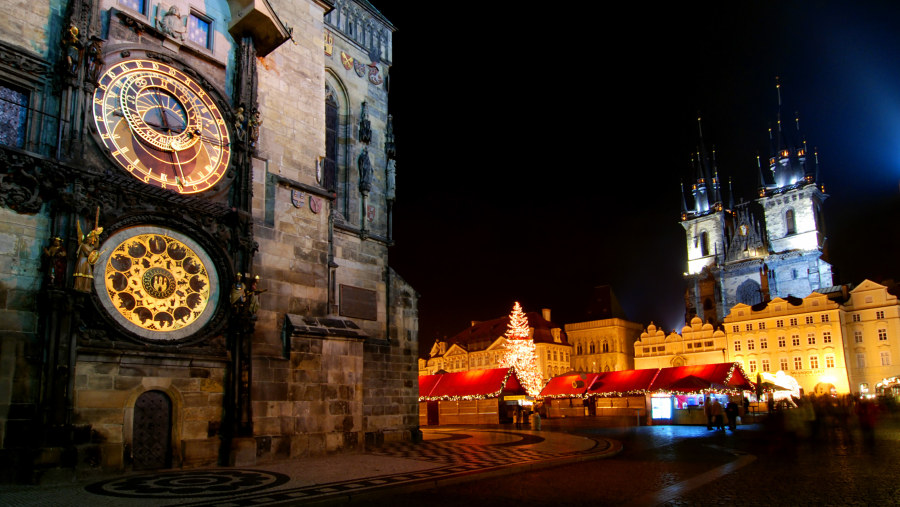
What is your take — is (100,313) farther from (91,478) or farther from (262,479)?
(262,479)

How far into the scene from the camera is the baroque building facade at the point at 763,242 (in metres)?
78.6

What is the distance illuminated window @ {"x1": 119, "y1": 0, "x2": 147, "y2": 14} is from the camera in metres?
14.5

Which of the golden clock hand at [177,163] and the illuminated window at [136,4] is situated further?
the golden clock hand at [177,163]

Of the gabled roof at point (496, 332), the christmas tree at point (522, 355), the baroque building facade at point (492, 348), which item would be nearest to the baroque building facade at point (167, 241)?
the christmas tree at point (522, 355)

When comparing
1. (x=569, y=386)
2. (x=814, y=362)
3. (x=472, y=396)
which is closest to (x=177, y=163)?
(x=472, y=396)

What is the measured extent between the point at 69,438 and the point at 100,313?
2.39 meters

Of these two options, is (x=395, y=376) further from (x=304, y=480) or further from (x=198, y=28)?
(x=198, y=28)

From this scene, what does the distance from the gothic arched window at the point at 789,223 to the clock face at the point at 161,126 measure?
8255cm

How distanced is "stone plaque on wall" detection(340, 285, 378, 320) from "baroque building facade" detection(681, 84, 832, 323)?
69974mm

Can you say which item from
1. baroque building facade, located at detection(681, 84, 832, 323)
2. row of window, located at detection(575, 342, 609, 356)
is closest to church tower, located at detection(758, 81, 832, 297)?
baroque building facade, located at detection(681, 84, 832, 323)

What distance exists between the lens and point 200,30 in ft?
52.9

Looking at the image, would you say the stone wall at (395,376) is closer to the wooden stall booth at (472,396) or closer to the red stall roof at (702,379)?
the wooden stall booth at (472,396)

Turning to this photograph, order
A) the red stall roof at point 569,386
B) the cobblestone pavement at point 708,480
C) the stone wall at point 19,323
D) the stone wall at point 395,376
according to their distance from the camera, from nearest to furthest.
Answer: the cobblestone pavement at point 708,480
the stone wall at point 19,323
the stone wall at point 395,376
the red stall roof at point 569,386

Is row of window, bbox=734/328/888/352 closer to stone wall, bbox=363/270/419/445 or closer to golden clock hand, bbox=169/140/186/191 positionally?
stone wall, bbox=363/270/419/445
